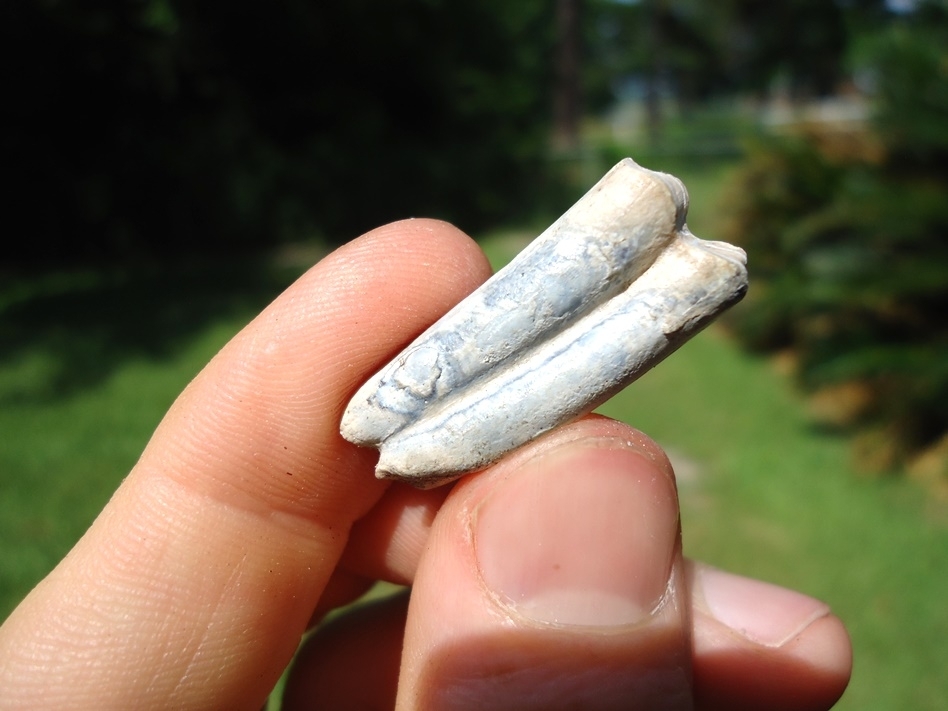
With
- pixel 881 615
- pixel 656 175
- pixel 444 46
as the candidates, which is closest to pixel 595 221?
pixel 656 175

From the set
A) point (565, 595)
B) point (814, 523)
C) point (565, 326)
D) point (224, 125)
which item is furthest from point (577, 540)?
point (224, 125)

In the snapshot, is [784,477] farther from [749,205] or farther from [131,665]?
[131,665]

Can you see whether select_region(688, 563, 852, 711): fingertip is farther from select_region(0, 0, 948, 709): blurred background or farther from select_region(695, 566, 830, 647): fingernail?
select_region(0, 0, 948, 709): blurred background

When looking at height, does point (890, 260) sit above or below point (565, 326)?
below

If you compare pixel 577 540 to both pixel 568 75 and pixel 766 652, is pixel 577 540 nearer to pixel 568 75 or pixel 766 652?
pixel 766 652

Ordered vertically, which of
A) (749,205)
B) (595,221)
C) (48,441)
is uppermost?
(595,221)

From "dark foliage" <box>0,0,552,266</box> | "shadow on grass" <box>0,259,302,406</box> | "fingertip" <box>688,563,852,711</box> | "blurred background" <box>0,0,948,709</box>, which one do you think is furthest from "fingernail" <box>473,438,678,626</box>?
"dark foliage" <box>0,0,552,266</box>
